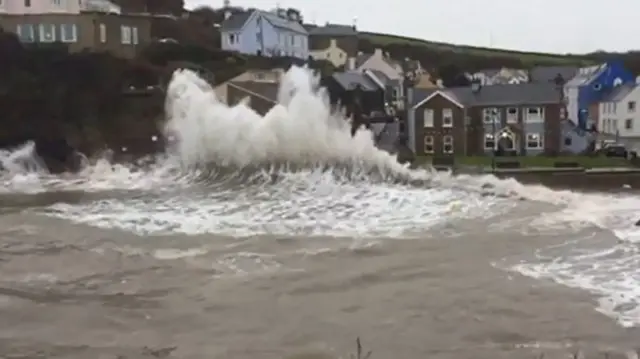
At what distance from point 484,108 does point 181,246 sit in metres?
32.0

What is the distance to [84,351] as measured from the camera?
9.12 metres

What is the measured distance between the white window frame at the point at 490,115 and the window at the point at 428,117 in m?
2.86

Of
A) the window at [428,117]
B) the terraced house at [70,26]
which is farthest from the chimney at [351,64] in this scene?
the window at [428,117]

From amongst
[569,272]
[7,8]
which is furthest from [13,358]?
[7,8]

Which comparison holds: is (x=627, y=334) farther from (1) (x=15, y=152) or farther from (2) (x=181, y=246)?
(1) (x=15, y=152)

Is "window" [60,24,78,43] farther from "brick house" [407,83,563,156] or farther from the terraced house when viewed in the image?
"brick house" [407,83,563,156]

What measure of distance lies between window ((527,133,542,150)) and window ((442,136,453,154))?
166 inches

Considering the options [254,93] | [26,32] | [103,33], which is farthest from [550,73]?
[26,32]

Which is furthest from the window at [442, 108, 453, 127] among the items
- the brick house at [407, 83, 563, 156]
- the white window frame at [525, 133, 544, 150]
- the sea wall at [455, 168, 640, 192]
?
the sea wall at [455, 168, 640, 192]

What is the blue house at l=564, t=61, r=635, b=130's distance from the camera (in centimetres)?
5425

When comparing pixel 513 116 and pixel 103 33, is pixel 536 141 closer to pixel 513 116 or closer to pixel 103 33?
pixel 513 116

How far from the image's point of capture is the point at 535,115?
44406 mm

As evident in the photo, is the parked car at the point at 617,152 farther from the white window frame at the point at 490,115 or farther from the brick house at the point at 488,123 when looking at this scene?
the white window frame at the point at 490,115

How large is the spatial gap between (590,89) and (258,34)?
2493cm
